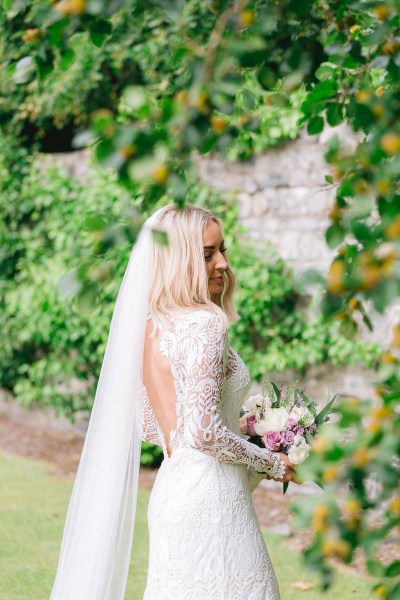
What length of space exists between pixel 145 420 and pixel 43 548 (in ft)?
8.96

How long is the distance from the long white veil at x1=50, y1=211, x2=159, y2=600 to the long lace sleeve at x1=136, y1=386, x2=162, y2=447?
0.27 ft

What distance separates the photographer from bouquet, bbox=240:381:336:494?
3.06 m

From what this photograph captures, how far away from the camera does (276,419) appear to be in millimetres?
3123

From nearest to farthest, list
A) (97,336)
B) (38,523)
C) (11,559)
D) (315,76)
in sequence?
(315,76) → (11,559) → (38,523) → (97,336)

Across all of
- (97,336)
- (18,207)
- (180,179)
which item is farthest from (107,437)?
(18,207)

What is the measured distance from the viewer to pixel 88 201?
24.3 ft

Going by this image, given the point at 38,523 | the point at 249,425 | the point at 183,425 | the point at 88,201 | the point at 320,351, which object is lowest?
the point at 38,523

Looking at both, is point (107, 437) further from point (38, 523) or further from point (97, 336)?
point (97, 336)

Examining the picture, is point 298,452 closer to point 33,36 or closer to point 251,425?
point 251,425

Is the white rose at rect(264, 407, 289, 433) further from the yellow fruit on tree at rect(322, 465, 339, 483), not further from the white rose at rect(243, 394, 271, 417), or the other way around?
the yellow fruit on tree at rect(322, 465, 339, 483)

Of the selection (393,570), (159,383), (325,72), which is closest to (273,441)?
(159,383)

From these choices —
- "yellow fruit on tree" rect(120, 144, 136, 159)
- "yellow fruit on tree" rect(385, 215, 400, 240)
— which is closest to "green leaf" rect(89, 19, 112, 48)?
"yellow fruit on tree" rect(120, 144, 136, 159)

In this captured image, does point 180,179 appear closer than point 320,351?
Yes

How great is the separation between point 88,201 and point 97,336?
111 centimetres
